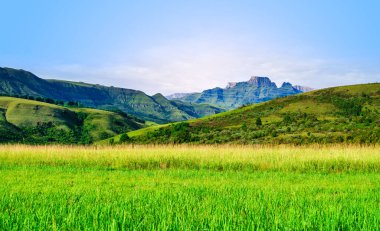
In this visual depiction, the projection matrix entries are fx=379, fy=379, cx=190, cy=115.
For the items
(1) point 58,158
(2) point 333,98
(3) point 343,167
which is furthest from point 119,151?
(2) point 333,98

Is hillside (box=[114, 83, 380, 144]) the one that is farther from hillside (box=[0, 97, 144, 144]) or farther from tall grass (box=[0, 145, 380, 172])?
hillside (box=[0, 97, 144, 144])

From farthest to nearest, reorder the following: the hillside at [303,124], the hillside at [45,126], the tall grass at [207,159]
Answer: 1. the hillside at [45,126]
2. the hillside at [303,124]
3. the tall grass at [207,159]

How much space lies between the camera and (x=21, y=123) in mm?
167125

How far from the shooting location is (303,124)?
2719 inches

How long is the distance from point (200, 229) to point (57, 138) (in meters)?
157

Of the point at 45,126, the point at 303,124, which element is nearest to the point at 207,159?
the point at 303,124

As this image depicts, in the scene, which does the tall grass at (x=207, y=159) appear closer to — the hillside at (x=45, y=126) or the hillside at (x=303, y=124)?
the hillside at (x=303, y=124)

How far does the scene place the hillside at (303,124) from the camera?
179 ft

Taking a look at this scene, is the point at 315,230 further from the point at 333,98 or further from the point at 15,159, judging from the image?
the point at 333,98

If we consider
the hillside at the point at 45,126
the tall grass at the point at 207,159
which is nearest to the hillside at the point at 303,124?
the tall grass at the point at 207,159

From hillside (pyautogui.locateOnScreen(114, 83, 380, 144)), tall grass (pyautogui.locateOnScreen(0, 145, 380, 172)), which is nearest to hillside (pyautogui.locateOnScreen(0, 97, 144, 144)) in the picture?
hillside (pyautogui.locateOnScreen(114, 83, 380, 144))

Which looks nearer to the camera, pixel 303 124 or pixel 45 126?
pixel 303 124

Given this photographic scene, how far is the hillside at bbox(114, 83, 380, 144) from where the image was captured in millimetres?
54625

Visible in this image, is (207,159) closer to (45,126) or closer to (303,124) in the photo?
(303,124)
